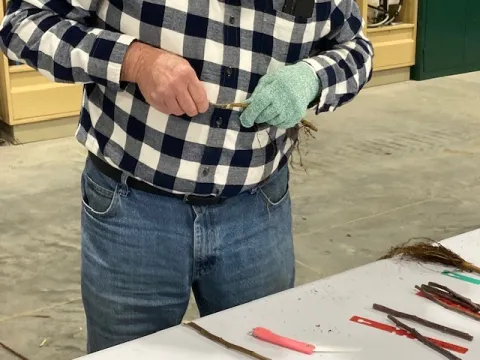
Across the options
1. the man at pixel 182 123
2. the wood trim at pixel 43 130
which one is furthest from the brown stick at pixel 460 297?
the wood trim at pixel 43 130

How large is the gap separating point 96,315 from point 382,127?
3.27 metres

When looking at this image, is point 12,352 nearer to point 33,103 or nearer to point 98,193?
point 98,193

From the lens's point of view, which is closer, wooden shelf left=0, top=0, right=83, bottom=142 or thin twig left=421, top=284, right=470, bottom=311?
thin twig left=421, top=284, right=470, bottom=311

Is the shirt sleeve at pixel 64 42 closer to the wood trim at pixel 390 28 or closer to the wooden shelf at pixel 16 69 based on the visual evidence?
the wooden shelf at pixel 16 69

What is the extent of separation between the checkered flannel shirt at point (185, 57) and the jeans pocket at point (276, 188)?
0.04 meters

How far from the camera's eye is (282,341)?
95cm

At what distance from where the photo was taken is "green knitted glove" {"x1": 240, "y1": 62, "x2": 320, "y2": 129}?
1.01m

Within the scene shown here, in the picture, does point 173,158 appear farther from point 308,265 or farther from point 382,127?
point 382,127

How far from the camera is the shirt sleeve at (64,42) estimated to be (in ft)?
3.29

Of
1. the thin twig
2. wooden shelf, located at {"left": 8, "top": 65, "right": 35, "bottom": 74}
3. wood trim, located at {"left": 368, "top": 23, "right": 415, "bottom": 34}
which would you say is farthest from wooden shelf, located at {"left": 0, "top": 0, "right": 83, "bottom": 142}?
the thin twig

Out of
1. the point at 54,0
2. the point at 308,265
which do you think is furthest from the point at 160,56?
the point at 308,265

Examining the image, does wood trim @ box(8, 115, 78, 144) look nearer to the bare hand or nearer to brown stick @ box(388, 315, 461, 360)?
the bare hand

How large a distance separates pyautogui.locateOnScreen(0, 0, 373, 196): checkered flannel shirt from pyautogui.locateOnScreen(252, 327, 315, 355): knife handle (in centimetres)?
22

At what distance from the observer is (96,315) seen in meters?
1.16
